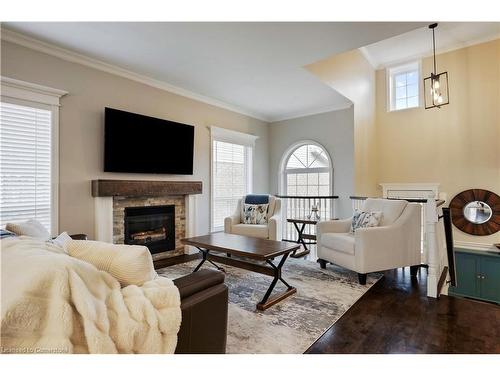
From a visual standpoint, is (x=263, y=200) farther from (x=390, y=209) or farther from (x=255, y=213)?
(x=390, y=209)

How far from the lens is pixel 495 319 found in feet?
7.24

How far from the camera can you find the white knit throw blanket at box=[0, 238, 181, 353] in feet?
3.03

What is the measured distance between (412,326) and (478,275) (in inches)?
136

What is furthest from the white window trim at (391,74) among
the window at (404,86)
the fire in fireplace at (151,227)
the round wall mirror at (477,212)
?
the fire in fireplace at (151,227)

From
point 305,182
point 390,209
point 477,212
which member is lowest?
point 477,212

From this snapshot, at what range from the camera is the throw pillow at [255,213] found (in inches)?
176

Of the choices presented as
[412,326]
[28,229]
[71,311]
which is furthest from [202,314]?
[412,326]

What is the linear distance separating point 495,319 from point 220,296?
2.36 m

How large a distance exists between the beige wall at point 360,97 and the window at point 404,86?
0.38 meters

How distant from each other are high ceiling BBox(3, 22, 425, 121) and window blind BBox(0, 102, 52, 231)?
85 cm

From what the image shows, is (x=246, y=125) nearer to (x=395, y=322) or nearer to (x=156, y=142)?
(x=156, y=142)

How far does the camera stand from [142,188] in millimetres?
3682

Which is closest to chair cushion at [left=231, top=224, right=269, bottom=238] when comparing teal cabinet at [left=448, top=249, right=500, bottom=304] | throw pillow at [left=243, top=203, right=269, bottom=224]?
throw pillow at [left=243, top=203, right=269, bottom=224]
